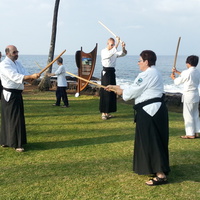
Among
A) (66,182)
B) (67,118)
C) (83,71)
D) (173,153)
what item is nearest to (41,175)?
→ (66,182)

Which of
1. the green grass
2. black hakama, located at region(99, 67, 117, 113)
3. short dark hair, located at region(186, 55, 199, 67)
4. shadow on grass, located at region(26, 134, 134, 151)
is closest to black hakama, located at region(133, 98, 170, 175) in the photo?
the green grass

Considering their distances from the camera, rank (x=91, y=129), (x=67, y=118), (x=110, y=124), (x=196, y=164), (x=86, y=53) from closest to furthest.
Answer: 1. (x=196, y=164)
2. (x=91, y=129)
3. (x=110, y=124)
4. (x=67, y=118)
5. (x=86, y=53)

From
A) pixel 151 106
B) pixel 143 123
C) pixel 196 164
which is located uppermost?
pixel 151 106

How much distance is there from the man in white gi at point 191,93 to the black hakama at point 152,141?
214cm

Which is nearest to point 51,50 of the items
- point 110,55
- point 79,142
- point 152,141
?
point 110,55

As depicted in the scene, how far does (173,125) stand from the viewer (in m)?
7.06

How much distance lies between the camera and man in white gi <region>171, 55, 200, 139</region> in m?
5.53

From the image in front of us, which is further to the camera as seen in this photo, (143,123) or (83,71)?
(83,71)

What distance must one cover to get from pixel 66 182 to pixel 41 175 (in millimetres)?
433

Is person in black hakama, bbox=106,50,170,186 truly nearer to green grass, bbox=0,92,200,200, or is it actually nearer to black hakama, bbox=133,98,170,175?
black hakama, bbox=133,98,170,175

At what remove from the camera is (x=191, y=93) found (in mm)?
5715

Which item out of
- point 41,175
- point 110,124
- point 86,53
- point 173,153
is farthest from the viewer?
point 86,53

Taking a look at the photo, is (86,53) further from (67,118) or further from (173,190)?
(173,190)

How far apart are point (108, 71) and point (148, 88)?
153 inches
